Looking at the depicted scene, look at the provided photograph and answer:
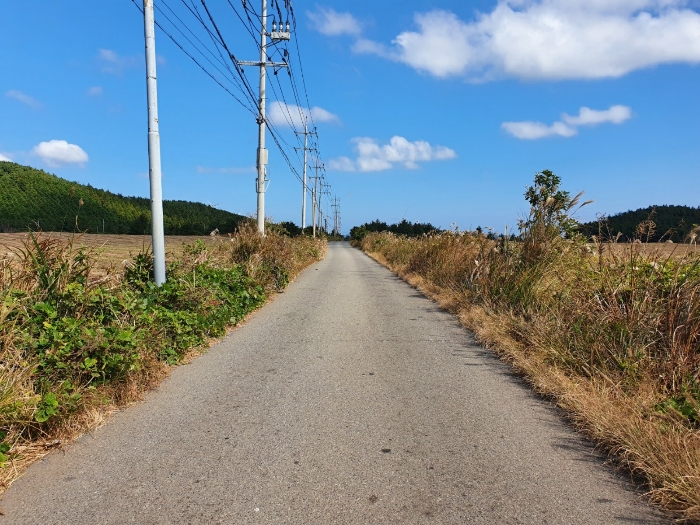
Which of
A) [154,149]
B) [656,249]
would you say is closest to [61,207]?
[154,149]

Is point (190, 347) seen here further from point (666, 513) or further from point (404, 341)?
point (666, 513)

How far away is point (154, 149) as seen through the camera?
6.92m

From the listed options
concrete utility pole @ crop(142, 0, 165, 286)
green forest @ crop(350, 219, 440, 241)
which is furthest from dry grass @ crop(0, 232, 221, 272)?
green forest @ crop(350, 219, 440, 241)

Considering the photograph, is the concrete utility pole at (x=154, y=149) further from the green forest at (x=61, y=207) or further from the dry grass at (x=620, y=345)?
the green forest at (x=61, y=207)

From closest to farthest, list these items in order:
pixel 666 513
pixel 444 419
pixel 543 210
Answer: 1. pixel 666 513
2. pixel 444 419
3. pixel 543 210

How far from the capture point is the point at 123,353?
4434mm

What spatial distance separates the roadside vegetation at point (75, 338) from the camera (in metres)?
3.45

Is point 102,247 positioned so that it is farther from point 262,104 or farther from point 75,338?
point 262,104

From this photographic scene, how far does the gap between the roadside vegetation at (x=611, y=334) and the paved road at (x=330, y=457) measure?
0.27 m

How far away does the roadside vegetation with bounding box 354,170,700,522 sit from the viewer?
10.9ft

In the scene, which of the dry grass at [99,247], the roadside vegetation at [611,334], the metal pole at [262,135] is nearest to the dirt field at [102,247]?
the dry grass at [99,247]

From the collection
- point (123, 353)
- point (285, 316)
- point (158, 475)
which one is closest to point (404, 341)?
point (285, 316)

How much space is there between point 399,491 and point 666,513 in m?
1.52

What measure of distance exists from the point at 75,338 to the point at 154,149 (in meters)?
3.64
